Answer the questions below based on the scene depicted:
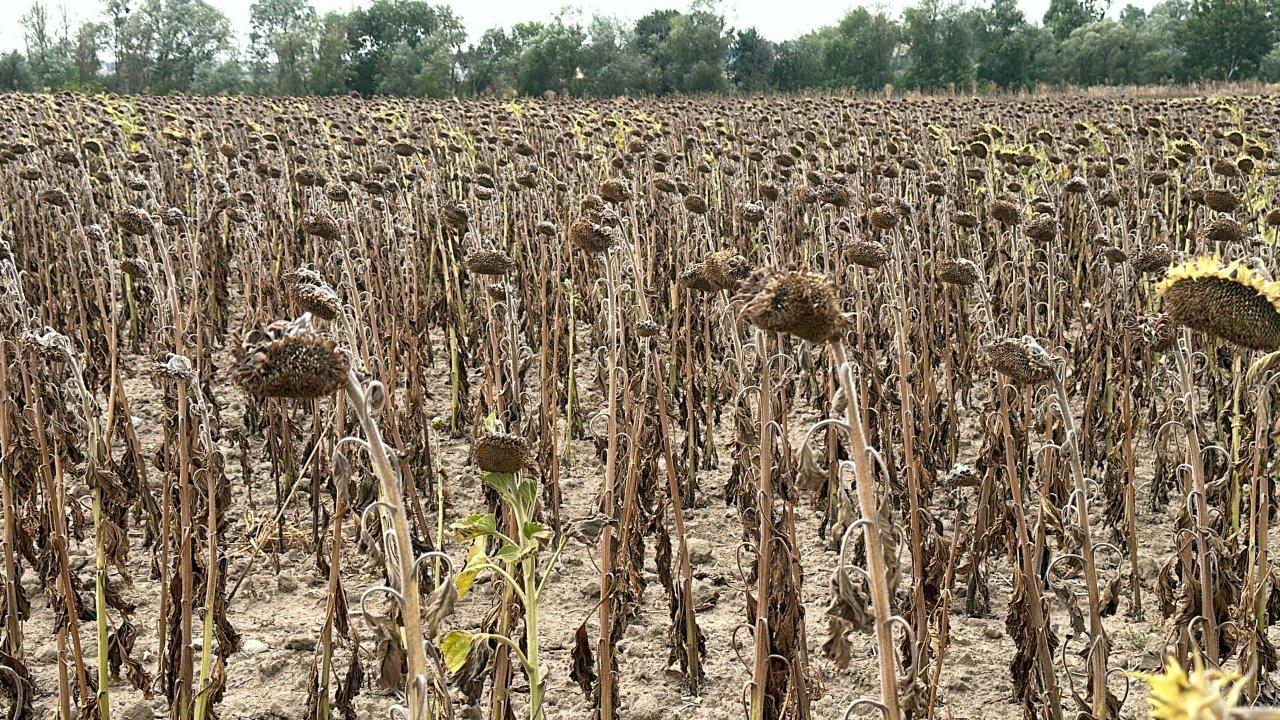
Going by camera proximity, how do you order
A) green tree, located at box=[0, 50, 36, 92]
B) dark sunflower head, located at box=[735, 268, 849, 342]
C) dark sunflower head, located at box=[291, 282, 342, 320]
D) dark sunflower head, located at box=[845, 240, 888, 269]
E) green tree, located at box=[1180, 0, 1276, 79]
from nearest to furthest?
1. dark sunflower head, located at box=[735, 268, 849, 342]
2. dark sunflower head, located at box=[291, 282, 342, 320]
3. dark sunflower head, located at box=[845, 240, 888, 269]
4. green tree, located at box=[0, 50, 36, 92]
5. green tree, located at box=[1180, 0, 1276, 79]

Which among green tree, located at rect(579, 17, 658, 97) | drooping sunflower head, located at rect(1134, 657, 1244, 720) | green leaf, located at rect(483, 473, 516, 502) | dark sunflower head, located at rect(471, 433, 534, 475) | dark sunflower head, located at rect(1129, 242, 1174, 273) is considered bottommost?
green leaf, located at rect(483, 473, 516, 502)

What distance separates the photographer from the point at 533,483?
8.90 feet

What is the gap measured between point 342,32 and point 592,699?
48357 mm

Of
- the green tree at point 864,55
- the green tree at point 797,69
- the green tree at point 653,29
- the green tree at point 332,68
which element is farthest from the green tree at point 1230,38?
the green tree at point 332,68

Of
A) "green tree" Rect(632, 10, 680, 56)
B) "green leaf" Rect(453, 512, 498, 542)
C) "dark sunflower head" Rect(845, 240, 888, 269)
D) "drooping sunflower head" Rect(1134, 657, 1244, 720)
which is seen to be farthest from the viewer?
"green tree" Rect(632, 10, 680, 56)

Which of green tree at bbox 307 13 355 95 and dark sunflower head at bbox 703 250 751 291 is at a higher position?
green tree at bbox 307 13 355 95

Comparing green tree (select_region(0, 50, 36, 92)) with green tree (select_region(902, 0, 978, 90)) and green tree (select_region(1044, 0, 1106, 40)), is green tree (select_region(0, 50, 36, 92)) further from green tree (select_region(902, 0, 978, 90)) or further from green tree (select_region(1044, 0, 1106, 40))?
green tree (select_region(1044, 0, 1106, 40))

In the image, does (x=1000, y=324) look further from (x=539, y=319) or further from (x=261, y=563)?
(x=261, y=563)

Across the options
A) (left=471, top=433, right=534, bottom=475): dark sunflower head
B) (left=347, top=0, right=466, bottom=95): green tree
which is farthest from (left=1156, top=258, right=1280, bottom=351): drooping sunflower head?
(left=347, top=0, right=466, bottom=95): green tree

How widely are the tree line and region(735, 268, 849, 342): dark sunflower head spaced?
39475 millimetres

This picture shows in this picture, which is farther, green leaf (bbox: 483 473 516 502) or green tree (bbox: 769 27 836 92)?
green tree (bbox: 769 27 836 92)

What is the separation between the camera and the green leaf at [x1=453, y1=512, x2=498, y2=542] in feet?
8.55

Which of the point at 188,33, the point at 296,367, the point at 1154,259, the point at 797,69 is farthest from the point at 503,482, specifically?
the point at 188,33

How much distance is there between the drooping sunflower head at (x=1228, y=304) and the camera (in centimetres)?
215
